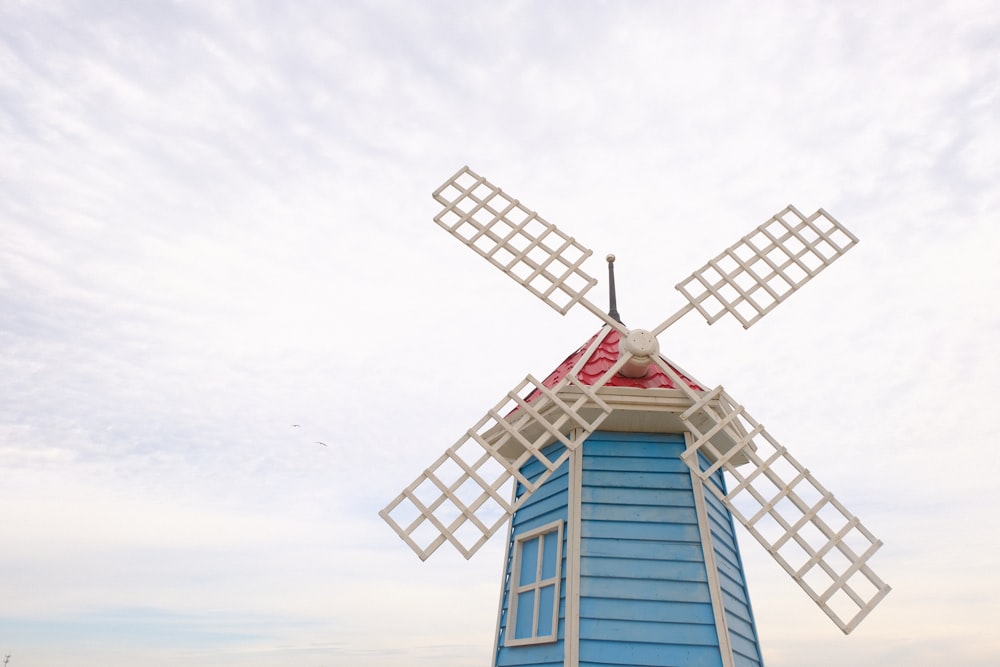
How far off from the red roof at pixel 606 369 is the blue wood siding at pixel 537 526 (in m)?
0.77

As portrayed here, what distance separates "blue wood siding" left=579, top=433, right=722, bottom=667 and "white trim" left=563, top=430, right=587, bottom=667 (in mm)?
49

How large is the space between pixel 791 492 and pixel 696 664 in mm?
1813

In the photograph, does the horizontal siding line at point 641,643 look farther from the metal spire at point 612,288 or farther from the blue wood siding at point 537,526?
the metal spire at point 612,288

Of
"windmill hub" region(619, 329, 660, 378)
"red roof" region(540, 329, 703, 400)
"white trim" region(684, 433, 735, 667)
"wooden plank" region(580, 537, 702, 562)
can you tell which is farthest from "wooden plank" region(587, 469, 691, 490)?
"windmill hub" region(619, 329, 660, 378)

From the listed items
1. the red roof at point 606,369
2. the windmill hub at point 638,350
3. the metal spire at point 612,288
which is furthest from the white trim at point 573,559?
the metal spire at point 612,288

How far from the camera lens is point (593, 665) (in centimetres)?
563

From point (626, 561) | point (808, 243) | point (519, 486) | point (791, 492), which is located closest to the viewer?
point (626, 561)

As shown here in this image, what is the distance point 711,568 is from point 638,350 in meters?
2.03

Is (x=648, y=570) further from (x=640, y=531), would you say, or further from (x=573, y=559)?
(x=573, y=559)

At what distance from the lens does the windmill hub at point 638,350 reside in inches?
266

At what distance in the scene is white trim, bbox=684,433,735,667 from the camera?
5715mm

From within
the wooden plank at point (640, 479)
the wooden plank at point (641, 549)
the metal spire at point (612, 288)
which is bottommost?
the wooden plank at point (641, 549)

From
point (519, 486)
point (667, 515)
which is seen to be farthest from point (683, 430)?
point (519, 486)

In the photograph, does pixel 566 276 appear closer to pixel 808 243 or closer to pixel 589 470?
pixel 589 470
